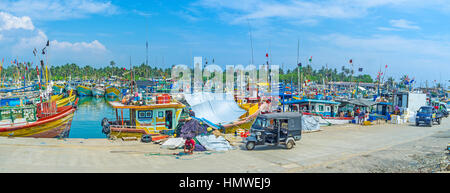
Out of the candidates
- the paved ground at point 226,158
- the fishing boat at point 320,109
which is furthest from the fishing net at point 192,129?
the fishing boat at point 320,109

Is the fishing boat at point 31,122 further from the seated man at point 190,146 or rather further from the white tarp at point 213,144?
the seated man at point 190,146

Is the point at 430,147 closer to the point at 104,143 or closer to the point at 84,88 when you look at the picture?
the point at 104,143

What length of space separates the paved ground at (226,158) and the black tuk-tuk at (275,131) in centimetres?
43

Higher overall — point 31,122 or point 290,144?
point 31,122

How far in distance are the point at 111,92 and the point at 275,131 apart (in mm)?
74944

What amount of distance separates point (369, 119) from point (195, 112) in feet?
56.4

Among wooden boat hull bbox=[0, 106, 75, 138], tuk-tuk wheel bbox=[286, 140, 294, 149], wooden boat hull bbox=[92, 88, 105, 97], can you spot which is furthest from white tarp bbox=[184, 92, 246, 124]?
wooden boat hull bbox=[92, 88, 105, 97]

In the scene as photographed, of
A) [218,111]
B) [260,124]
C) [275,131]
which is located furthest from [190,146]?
[218,111]

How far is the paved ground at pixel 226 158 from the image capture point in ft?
35.1

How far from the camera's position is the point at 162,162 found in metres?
11.7

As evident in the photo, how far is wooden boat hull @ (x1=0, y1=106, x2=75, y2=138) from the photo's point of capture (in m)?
18.0

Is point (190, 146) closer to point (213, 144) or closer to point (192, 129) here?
point (213, 144)

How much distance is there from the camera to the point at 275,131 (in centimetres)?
1420
